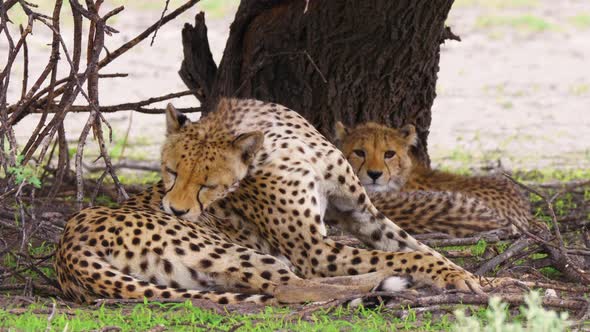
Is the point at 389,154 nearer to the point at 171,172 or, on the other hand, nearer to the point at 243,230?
the point at 243,230

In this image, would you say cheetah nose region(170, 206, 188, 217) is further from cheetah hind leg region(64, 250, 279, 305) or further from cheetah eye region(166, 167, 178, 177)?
cheetah hind leg region(64, 250, 279, 305)

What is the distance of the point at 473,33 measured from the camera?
13.1 m

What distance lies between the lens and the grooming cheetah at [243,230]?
418 cm

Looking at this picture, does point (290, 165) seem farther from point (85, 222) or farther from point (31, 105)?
point (31, 105)

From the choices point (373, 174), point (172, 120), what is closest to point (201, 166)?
point (172, 120)

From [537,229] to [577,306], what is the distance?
5.60 feet

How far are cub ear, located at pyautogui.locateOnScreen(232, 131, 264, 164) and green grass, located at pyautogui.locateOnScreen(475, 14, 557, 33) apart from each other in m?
9.07

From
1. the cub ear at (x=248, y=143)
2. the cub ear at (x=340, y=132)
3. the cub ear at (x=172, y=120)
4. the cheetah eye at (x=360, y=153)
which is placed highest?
the cub ear at (x=172, y=120)

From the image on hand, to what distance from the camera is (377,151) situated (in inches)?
240

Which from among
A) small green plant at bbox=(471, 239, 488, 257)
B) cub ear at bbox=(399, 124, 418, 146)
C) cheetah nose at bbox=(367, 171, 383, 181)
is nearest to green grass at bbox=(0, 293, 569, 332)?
Result: small green plant at bbox=(471, 239, 488, 257)

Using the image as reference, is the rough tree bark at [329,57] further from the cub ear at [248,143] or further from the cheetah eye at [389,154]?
the cub ear at [248,143]

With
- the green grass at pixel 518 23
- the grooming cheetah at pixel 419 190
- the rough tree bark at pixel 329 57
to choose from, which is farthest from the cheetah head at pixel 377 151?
the green grass at pixel 518 23

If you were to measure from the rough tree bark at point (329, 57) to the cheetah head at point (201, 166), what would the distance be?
123 cm

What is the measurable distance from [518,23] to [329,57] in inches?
306
